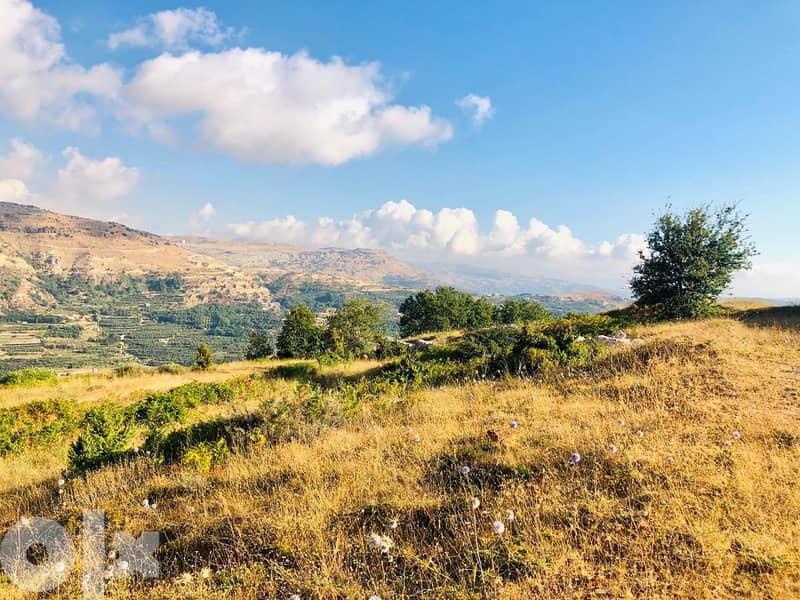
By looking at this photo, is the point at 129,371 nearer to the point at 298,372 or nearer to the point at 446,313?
the point at 298,372

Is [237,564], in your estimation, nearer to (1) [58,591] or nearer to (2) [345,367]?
(1) [58,591]

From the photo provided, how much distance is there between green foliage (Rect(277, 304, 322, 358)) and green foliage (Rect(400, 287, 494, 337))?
17.8m

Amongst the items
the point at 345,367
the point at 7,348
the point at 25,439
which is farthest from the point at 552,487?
the point at 7,348

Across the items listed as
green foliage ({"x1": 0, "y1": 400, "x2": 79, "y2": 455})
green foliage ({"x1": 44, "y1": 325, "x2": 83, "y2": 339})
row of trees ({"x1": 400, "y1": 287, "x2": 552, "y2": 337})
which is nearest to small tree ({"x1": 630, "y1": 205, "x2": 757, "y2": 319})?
green foliage ({"x1": 0, "y1": 400, "x2": 79, "y2": 455})

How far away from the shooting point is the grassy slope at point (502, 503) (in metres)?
3.02

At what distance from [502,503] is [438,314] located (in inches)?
2233

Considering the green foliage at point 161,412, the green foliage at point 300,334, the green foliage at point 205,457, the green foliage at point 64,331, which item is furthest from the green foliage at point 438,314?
the green foliage at point 64,331

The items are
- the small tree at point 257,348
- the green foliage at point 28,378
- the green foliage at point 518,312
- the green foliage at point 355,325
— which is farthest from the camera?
the green foliage at point 518,312

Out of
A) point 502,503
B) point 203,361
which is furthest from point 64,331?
point 502,503

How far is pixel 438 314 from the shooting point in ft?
198

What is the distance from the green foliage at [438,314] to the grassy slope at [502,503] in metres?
52.2

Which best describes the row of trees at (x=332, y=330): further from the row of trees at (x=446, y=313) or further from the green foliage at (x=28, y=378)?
the green foliage at (x=28, y=378)

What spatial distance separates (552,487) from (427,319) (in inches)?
2229

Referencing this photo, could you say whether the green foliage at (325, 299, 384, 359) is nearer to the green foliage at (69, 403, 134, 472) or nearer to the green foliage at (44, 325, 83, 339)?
the green foliage at (69, 403, 134, 472)
